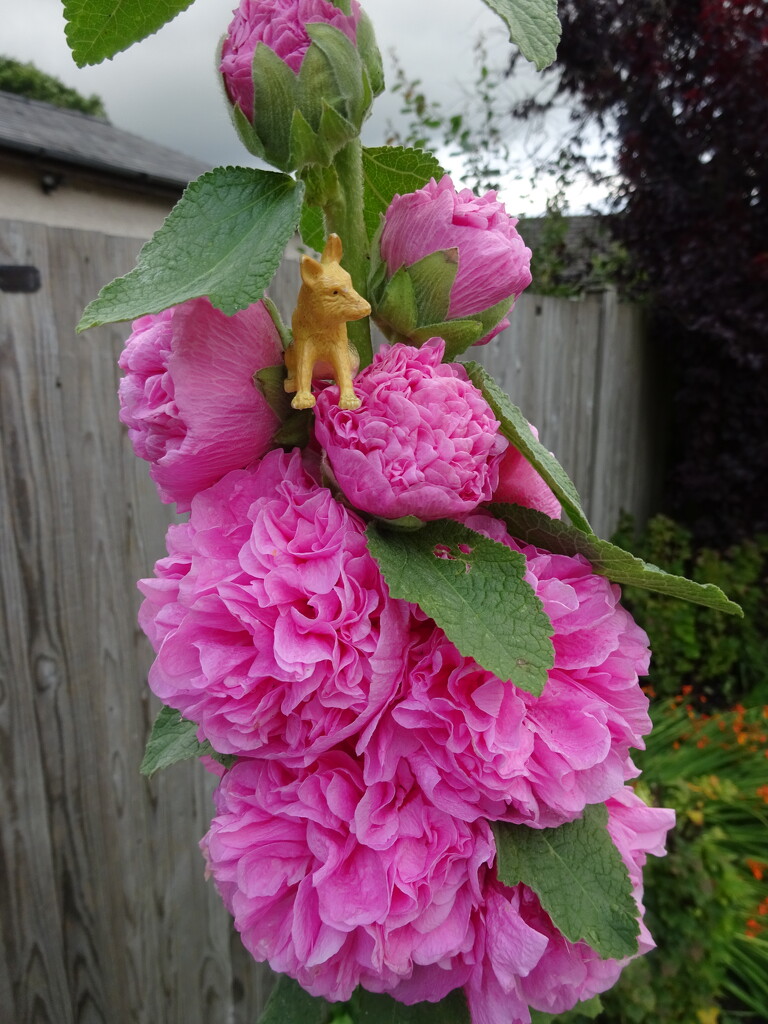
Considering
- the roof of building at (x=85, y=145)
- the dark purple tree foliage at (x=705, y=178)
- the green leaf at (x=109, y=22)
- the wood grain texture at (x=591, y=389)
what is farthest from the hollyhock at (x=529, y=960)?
the roof of building at (x=85, y=145)

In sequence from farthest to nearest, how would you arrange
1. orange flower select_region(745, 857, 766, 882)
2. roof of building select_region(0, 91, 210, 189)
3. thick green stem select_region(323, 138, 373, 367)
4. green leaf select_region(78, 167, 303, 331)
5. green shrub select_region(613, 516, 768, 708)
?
1. roof of building select_region(0, 91, 210, 189)
2. green shrub select_region(613, 516, 768, 708)
3. orange flower select_region(745, 857, 766, 882)
4. thick green stem select_region(323, 138, 373, 367)
5. green leaf select_region(78, 167, 303, 331)

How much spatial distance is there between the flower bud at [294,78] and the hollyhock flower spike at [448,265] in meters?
0.07

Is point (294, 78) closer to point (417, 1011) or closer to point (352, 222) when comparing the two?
point (352, 222)

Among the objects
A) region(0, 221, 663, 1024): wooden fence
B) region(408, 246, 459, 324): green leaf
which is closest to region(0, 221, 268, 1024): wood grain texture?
region(0, 221, 663, 1024): wooden fence

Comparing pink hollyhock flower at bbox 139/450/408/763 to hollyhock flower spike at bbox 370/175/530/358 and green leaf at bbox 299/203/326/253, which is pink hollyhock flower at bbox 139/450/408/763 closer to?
hollyhock flower spike at bbox 370/175/530/358

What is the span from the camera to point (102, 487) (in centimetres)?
143

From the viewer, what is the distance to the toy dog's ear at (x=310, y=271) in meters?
0.46

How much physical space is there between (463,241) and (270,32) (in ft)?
→ 0.56

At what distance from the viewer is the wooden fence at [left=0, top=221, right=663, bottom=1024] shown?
131 cm

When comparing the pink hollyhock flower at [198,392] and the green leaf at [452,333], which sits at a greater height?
the green leaf at [452,333]

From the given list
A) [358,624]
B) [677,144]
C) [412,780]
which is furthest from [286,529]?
[677,144]

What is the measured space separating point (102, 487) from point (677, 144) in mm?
2813

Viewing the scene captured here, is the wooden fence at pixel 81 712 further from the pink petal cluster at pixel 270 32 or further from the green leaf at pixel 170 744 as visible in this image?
the pink petal cluster at pixel 270 32

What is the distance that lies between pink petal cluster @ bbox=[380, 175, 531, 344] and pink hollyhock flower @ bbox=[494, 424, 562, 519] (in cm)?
10
